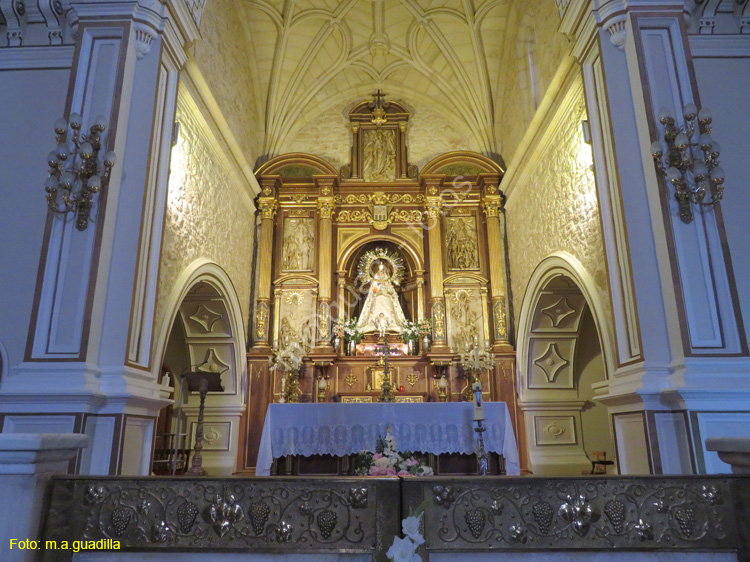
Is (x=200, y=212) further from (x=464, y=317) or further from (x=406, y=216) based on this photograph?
(x=464, y=317)

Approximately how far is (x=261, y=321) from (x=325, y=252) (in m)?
1.83

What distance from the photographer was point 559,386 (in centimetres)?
977

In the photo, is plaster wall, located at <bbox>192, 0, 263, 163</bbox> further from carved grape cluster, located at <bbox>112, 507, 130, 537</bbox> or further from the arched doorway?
carved grape cluster, located at <bbox>112, 507, 130, 537</bbox>

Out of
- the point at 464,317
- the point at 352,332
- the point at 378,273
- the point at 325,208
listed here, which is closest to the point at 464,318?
the point at 464,317

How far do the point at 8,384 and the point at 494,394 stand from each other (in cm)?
770

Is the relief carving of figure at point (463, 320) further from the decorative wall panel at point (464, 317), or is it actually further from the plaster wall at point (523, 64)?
the plaster wall at point (523, 64)

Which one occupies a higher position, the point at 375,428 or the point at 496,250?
the point at 496,250

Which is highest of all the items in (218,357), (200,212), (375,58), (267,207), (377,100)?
(375,58)

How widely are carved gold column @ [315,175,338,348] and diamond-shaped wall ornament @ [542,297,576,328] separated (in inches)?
157

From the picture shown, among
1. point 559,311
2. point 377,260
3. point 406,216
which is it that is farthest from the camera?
point 377,260

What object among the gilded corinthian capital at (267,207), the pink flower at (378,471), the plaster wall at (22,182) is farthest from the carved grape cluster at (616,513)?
the gilded corinthian capital at (267,207)

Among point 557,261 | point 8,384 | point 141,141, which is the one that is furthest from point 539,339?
point 8,384

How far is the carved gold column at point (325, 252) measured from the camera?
414 inches

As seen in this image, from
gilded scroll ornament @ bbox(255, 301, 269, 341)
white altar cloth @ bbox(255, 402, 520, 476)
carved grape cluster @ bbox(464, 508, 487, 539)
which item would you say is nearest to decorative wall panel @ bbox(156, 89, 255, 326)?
gilded scroll ornament @ bbox(255, 301, 269, 341)
